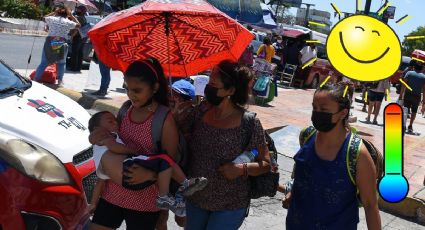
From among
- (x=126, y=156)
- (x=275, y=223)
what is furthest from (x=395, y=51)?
(x=275, y=223)

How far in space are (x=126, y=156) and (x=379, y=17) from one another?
152 cm

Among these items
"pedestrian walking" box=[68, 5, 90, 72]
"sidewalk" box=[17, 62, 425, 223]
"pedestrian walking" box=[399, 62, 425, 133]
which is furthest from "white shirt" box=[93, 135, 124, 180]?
"pedestrian walking" box=[68, 5, 90, 72]

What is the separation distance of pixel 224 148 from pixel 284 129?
6428 mm

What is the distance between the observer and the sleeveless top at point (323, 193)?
2682 millimetres

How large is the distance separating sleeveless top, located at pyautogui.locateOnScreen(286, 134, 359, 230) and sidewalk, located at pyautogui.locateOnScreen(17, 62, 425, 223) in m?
3.83

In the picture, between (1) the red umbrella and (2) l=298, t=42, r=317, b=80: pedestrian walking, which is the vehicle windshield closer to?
(1) the red umbrella

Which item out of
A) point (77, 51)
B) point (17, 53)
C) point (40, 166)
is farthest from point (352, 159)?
point (17, 53)

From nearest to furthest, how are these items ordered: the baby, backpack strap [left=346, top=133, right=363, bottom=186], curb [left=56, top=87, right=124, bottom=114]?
backpack strap [left=346, top=133, right=363, bottom=186]
the baby
curb [left=56, top=87, right=124, bottom=114]

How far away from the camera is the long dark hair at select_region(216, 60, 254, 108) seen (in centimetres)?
299

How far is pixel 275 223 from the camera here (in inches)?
216

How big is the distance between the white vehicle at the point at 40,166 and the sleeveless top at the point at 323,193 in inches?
55.4

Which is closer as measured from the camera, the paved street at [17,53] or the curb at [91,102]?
the curb at [91,102]

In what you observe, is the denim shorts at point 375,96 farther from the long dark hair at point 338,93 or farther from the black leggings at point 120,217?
the black leggings at point 120,217

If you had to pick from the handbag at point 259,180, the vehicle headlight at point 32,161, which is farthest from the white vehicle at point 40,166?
the handbag at point 259,180
